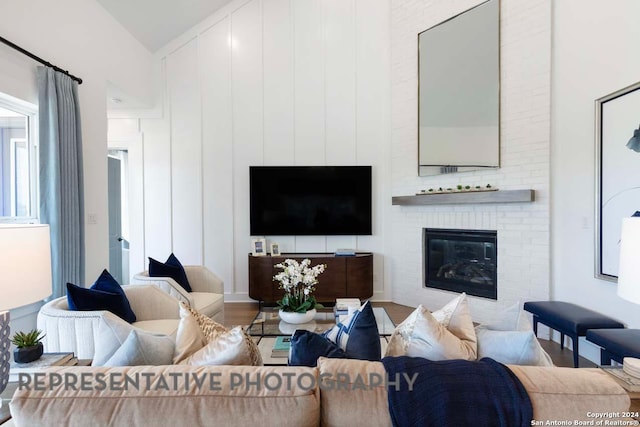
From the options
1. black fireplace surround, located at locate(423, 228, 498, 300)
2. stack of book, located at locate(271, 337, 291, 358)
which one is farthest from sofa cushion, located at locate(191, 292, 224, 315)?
black fireplace surround, located at locate(423, 228, 498, 300)

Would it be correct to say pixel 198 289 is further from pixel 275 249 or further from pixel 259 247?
pixel 275 249

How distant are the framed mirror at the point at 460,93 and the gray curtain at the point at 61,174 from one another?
3.60 metres

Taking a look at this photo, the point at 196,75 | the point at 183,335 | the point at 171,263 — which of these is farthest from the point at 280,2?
the point at 183,335

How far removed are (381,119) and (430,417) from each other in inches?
164

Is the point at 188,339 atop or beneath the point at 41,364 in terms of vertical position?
atop

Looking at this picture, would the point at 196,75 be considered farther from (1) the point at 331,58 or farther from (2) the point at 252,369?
(2) the point at 252,369

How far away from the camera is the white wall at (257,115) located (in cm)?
460

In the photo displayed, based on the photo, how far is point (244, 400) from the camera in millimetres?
912

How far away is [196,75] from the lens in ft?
15.2

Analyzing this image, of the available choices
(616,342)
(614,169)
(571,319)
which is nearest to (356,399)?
(616,342)

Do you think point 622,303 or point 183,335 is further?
point 622,303

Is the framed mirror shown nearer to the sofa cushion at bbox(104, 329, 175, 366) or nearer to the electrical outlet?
the electrical outlet

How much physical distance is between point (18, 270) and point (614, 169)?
12.3 ft

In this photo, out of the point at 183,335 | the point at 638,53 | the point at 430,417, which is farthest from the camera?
the point at 638,53
